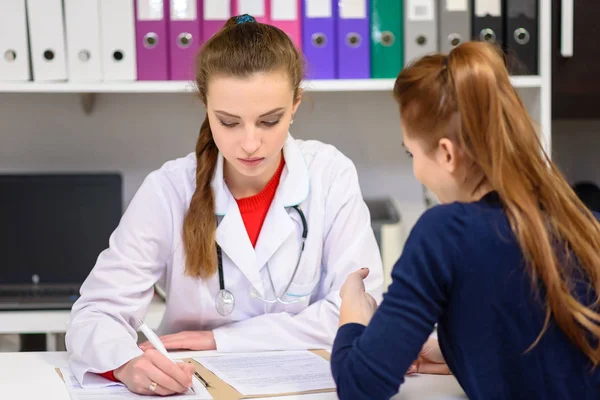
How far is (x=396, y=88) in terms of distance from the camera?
1104mm

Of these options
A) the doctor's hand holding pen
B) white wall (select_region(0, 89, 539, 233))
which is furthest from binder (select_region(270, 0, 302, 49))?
the doctor's hand holding pen

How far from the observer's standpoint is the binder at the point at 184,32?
213 centimetres

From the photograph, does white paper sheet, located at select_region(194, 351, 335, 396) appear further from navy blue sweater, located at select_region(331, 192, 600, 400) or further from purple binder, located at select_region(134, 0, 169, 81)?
purple binder, located at select_region(134, 0, 169, 81)

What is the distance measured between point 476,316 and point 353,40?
129 cm

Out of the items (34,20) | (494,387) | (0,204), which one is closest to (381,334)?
(494,387)

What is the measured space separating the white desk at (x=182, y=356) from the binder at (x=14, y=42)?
974 millimetres

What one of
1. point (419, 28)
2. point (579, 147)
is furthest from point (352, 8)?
point (579, 147)

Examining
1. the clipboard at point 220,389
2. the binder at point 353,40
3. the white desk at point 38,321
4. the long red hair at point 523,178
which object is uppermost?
the binder at point 353,40

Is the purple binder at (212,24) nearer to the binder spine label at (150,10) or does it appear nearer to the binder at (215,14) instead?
the binder at (215,14)

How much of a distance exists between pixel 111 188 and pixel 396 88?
4.69 ft

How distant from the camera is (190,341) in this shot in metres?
1.47

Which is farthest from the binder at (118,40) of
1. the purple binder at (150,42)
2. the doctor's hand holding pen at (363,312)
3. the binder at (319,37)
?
the doctor's hand holding pen at (363,312)

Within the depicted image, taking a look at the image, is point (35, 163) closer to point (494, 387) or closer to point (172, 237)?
point (172, 237)

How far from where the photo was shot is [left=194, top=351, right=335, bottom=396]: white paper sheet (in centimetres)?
119
